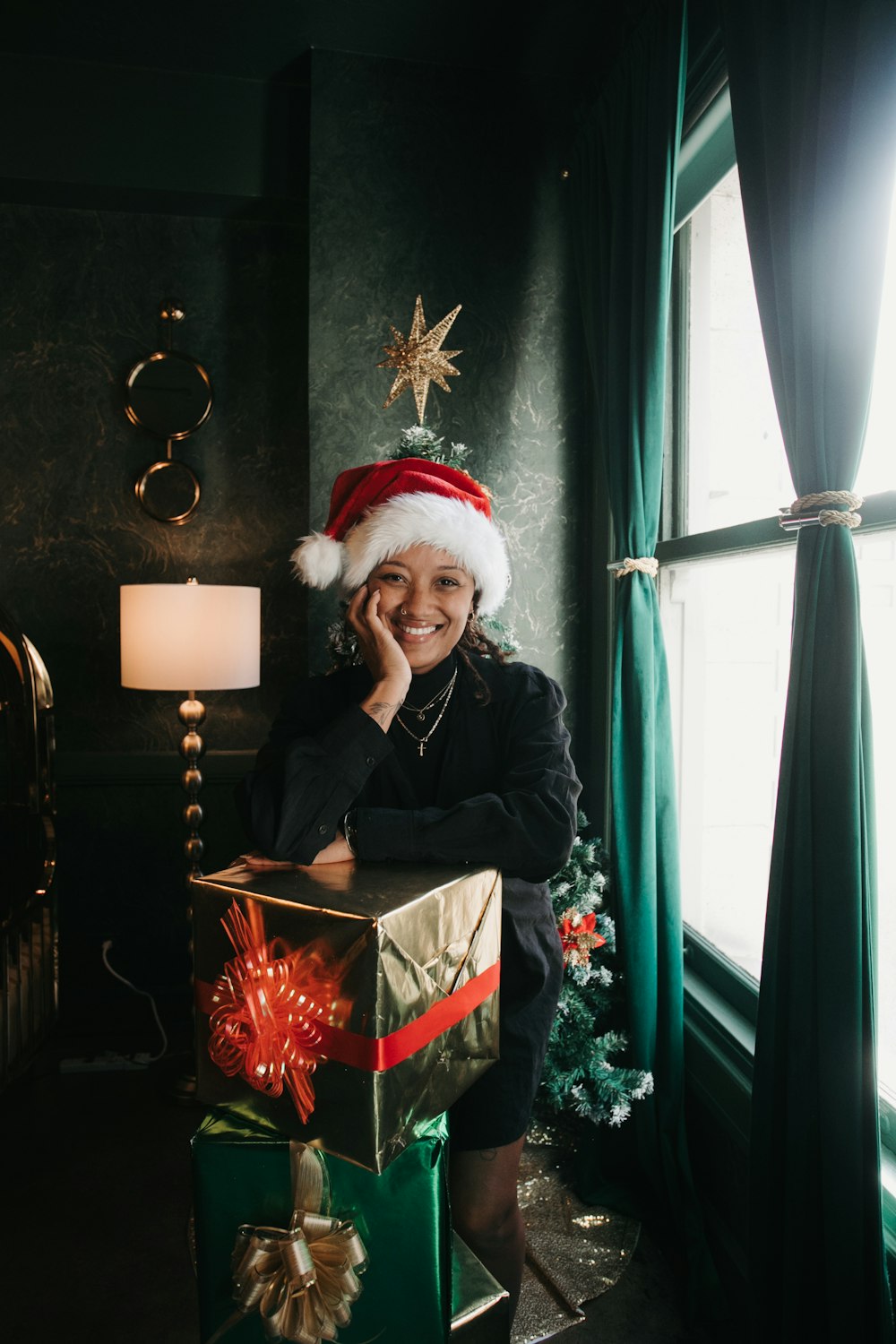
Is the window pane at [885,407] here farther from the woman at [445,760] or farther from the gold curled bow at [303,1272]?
the gold curled bow at [303,1272]

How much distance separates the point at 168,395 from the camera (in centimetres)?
294

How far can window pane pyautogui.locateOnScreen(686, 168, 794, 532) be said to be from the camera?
185 cm

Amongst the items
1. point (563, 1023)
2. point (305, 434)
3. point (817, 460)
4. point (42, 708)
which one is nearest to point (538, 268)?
point (305, 434)

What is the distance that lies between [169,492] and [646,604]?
1.80 meters

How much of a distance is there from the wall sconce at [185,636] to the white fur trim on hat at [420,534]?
101 centimetres

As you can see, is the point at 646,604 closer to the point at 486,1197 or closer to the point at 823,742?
the point at 823,742

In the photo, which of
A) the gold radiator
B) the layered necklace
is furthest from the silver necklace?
the gold radiator

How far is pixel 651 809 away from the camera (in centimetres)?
191

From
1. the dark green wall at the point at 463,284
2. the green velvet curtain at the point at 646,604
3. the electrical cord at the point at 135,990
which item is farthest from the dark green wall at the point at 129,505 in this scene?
the green velvet curtain at the point at 646,604

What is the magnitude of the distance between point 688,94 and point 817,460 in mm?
1105

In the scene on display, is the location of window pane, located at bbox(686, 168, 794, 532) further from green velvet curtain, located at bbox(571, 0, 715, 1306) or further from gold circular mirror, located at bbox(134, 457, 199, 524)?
gold circular mirror, located at bbox(134, 457, 199, 524)

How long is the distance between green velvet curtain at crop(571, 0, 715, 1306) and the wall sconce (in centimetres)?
113

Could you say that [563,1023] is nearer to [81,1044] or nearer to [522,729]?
[522,729]

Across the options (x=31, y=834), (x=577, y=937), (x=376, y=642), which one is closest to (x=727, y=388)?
(x=376, y=642)
